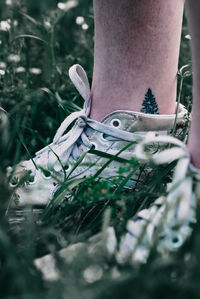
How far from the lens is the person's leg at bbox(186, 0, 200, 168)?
943mm

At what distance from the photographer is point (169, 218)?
0.92 m

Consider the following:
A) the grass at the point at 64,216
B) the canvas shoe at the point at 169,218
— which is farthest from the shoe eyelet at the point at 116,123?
the canvas shoe at the point at 169,218

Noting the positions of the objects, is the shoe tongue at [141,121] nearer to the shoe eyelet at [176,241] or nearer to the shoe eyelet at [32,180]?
the shoe eyelet at [32,180]

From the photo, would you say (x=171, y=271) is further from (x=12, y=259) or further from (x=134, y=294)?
(x=12, y=259)

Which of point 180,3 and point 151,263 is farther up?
point 180,3

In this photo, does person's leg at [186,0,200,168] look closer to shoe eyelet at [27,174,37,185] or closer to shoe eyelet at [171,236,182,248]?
shoe eyelet at [171,236,182,248]

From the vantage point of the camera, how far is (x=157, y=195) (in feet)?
3.58

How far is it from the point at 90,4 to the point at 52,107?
3.82 ft

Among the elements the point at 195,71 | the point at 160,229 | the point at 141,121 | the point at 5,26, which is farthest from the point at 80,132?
the point at 5,26

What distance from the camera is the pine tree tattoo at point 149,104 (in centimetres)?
138

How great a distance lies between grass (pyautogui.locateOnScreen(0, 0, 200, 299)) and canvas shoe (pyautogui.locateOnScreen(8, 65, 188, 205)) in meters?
0.05

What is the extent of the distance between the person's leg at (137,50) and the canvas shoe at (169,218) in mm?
432

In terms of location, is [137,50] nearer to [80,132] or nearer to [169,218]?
[80,132]

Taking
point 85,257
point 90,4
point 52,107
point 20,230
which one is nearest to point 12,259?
point 85,257
